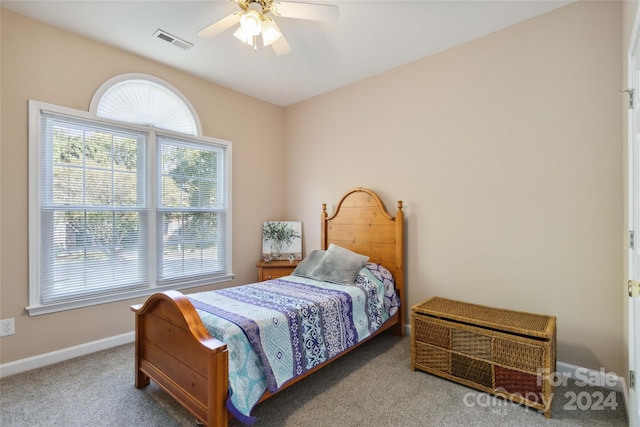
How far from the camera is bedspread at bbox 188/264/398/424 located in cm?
169

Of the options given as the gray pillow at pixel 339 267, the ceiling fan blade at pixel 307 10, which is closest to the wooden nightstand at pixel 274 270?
the gray pillow at pixel 339 267

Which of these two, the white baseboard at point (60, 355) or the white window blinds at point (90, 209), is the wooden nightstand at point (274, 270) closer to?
the white window blinds at point (90, 209)

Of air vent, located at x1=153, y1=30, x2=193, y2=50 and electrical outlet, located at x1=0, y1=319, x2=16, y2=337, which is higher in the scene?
air vent, located at x1=153, y1=30, x2=193, y2=50

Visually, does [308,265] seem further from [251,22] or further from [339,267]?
[251,22]

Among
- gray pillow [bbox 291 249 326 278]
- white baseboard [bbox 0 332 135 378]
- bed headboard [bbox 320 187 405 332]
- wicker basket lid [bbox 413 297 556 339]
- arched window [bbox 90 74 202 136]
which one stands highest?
arched window [bbox 90 74 202 136]

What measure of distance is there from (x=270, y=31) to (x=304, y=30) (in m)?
0.63

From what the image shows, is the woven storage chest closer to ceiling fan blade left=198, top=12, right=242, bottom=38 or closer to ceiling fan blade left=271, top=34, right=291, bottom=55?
ceiling fan blade left=271, top=34, right=291, bottom=55

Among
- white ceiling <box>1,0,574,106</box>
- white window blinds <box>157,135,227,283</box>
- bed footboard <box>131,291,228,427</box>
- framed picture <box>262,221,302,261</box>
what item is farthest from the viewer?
framed picture <box>262,221,302,261</box>

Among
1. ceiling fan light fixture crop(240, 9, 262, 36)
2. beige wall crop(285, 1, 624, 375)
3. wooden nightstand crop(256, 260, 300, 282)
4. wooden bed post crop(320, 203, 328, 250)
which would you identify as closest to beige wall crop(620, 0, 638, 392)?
beige wall crop(285, 1, 624, 375)

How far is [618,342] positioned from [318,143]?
10.9 ft

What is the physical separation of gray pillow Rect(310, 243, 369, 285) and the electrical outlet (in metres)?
2.39

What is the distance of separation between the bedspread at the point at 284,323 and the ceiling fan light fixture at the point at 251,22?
1.82 metres

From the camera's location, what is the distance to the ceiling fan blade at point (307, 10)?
1.91m

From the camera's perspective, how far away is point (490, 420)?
1840mm
